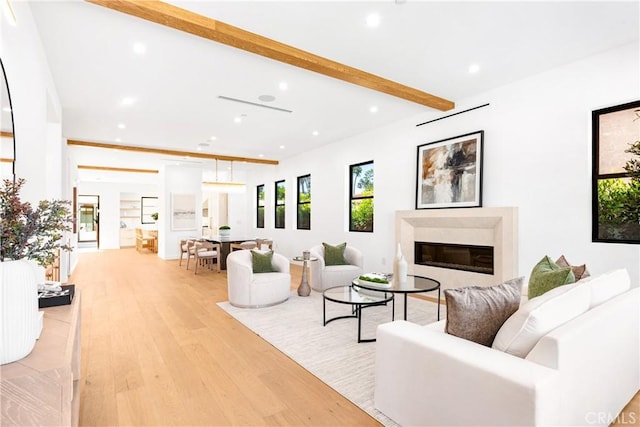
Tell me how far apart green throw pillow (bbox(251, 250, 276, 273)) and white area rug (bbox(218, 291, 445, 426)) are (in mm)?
559

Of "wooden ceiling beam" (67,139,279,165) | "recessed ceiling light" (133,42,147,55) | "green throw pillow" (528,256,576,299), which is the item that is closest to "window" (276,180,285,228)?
"wooden ceiling beam" (67,139,279,165)

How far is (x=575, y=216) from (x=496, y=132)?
1.41 meters

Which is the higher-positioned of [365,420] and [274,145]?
[274,145]

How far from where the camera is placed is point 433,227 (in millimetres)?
5266

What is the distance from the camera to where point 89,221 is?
1411 cm

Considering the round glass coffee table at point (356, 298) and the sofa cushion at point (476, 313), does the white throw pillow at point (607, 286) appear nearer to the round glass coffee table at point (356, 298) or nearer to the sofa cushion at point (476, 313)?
the sofa cushion at point (476, 313)

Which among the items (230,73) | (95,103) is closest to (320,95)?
(230,73)

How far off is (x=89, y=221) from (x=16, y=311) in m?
15.5

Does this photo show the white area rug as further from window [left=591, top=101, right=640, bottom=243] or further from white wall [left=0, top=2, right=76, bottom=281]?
white wall [left=0, top=2, right=76, bottom=281]

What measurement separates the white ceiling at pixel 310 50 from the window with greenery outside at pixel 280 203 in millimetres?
4247

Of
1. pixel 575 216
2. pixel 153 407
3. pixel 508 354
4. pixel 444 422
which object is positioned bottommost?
pixel 153 407

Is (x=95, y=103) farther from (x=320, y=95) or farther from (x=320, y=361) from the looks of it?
(x=320, y=361)

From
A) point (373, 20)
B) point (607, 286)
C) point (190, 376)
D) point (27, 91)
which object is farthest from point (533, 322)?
point (27, 91)

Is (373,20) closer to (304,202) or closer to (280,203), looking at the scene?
(304,202)
